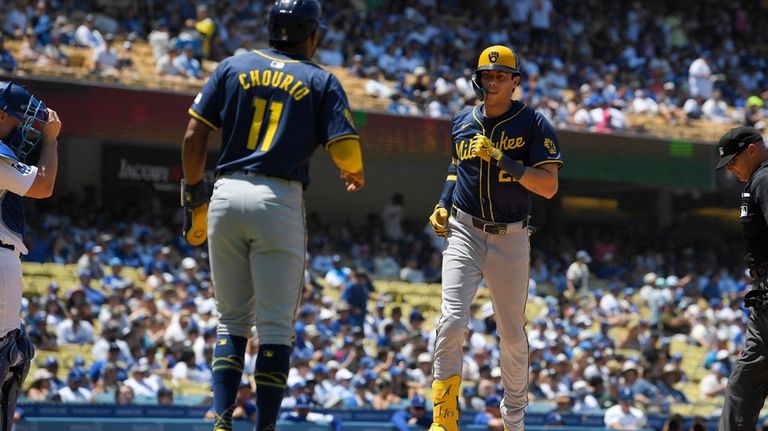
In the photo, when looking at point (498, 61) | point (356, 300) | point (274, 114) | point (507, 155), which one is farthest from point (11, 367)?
point (356, 300)

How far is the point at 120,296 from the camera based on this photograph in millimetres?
15523

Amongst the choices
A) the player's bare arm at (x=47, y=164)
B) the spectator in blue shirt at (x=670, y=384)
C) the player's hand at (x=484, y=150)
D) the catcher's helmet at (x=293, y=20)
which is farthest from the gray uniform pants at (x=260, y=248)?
the spectator in blue shirt at (x=670, y=384)

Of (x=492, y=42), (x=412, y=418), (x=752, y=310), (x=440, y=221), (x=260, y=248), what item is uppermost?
(x=492, y=42)

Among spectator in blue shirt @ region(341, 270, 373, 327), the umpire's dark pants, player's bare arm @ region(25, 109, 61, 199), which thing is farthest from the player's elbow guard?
spectator in blue shirt @ region(341, 270, 373, 327)

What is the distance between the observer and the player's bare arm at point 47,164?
596 cm

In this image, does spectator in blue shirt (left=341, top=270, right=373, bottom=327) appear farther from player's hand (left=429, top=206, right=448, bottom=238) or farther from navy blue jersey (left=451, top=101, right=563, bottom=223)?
navy blue jersey (left=451, top=101, right=563, bottom=223)

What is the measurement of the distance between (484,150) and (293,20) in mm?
1627

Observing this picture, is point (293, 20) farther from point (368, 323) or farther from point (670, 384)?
point (670, 384)

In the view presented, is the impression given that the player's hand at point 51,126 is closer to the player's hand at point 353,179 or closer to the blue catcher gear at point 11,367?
→ the blue catcher gear at point 11,367

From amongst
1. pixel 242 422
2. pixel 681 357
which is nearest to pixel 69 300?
pixel 242 422

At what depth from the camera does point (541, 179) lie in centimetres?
702

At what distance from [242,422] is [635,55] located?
21.1 meters

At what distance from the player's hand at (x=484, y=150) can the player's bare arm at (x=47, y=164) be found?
7.36 ft

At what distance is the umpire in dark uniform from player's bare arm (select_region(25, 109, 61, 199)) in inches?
134
